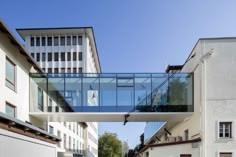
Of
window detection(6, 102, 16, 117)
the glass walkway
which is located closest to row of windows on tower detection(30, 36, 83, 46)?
the glass walkway

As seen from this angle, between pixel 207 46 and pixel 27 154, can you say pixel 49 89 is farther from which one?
pixel 27 154

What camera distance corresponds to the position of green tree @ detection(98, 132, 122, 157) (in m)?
65.4

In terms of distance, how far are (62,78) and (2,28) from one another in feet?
23.7

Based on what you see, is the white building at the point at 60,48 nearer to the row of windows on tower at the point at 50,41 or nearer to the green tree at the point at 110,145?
the row of windows on tower at the point at 50,41

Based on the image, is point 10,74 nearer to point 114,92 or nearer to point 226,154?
point 114,92

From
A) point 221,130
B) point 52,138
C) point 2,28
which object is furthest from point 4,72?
point 221,130

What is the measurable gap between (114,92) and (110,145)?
158 ft

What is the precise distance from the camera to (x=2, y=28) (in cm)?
1352

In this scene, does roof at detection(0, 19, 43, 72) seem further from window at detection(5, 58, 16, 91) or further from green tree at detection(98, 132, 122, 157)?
green tree at detection(98, 132, 122, 157)

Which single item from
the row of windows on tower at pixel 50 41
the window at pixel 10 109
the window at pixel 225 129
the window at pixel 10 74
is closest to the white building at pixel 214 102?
the window at pixel 225 129

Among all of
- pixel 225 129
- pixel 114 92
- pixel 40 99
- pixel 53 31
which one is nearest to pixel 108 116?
pixel 114 92

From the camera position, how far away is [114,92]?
2034cm

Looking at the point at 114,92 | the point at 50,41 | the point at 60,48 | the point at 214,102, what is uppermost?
the point at 50,41

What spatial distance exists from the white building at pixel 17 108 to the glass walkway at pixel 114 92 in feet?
5.07
